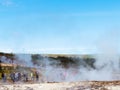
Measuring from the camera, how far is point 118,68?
198 feet

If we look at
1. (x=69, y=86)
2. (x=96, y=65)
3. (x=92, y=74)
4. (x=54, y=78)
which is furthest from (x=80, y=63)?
(x=69, y=86)

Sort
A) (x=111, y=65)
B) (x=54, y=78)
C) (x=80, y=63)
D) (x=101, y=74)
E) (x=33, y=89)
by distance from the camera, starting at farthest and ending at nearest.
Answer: (x=80, y=63) < (x=111, y=65) < (x=101, y=74) < (x=54, y=78) < (x=33, y=89)

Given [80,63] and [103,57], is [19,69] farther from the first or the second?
[80,63]

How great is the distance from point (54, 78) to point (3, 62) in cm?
1086

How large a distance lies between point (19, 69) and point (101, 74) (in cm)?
1269

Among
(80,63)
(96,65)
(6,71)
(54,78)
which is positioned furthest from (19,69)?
(80,63)

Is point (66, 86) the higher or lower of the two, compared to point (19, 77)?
lower

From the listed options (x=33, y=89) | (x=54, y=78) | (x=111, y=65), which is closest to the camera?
(x=33, y=89)

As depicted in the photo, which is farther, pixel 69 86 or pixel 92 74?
pixel 92 74

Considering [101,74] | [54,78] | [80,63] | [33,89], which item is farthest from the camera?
[80,63]

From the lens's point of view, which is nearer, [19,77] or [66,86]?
[66,86]

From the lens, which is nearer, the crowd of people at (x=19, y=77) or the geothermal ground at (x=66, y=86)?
the geothermal ground at (x=66, y=86)

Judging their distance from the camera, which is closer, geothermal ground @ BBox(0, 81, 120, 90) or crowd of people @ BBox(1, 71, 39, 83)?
geothermal ground @ BBox(0, 81, 120, 90)

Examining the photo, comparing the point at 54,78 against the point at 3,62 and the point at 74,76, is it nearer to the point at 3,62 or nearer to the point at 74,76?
the point at 74,76
